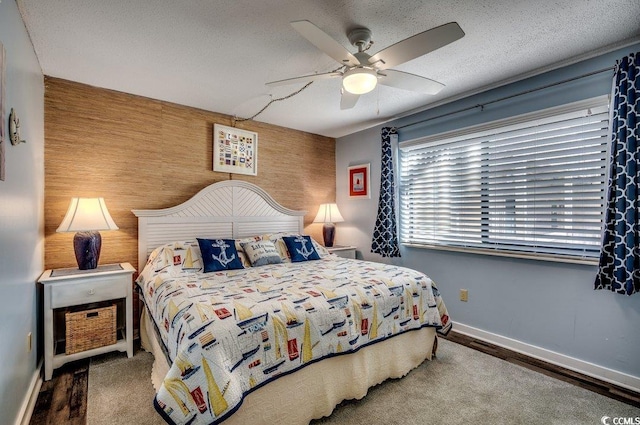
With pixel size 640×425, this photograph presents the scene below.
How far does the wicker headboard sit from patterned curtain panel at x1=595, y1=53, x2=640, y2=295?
10.6 ft

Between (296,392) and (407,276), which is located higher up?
(407,276)

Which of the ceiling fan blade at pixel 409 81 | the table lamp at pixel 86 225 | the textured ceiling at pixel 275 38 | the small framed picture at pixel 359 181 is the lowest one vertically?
the table lamp at pixel 86 225

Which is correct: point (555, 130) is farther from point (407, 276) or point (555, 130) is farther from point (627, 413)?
point (627, 413)

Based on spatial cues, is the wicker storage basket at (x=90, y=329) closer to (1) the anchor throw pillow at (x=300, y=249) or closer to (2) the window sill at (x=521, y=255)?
(1) the anchor throw pillow at (x=300, y=249)

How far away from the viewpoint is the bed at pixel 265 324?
1.54m

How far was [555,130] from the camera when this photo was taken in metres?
2.66

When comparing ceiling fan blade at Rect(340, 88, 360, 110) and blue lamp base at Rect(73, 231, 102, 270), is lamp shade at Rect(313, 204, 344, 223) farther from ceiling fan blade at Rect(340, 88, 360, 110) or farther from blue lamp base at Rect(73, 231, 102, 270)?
blue lamp base at Rect(73, 231, 102, 270)

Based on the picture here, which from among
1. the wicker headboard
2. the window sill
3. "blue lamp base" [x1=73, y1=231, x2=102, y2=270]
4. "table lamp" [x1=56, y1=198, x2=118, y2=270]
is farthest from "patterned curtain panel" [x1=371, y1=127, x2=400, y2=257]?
"blue lamp base" [x1=73, y1=231, x2=102, y2=270]

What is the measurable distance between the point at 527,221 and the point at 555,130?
82 cm

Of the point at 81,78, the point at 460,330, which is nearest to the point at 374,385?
the point at 460,330

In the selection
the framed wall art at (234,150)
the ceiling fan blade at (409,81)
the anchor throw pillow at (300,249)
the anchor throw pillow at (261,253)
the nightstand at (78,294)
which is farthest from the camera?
the framed wall art at (234,150)

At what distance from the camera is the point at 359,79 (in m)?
2.00

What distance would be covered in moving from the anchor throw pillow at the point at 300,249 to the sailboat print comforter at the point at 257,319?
47cm

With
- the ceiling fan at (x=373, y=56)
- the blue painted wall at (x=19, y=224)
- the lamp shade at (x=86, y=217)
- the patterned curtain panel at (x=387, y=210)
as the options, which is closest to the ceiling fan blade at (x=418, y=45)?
the ceiling fan at (x=373, y=56)
